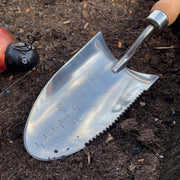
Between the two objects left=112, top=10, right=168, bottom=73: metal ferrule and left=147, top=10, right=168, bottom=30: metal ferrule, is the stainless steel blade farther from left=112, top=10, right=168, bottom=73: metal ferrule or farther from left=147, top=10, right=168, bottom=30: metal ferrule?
left=147, top=10, right=168, bottom=30: metal ferrule

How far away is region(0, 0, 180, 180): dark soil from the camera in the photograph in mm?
1097

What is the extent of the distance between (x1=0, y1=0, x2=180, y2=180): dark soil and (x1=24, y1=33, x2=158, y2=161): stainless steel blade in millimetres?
65

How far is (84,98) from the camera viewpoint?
4.10 feet

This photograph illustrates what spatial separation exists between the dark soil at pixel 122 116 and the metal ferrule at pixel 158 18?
0.92ft

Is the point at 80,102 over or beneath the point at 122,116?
over

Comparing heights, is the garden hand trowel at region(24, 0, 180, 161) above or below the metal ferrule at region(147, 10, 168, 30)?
below

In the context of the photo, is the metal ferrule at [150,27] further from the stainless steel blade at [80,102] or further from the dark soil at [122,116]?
the dark soil at [122,116]

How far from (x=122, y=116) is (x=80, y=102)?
26 cm

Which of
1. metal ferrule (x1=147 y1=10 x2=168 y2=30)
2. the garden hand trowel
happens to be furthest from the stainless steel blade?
metal ferrule (x1=147 y1=10 x2=168 y2=30)

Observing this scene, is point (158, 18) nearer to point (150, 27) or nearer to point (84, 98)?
point (150, 27)

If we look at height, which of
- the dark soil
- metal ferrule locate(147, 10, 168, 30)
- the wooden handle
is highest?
the wooden handle

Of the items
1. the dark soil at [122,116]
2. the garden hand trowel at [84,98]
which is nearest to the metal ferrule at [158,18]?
the garden hand trowel at [84,98]

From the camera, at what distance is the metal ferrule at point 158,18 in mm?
1285

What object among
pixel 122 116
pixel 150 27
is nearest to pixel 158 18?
pixel 150 27
